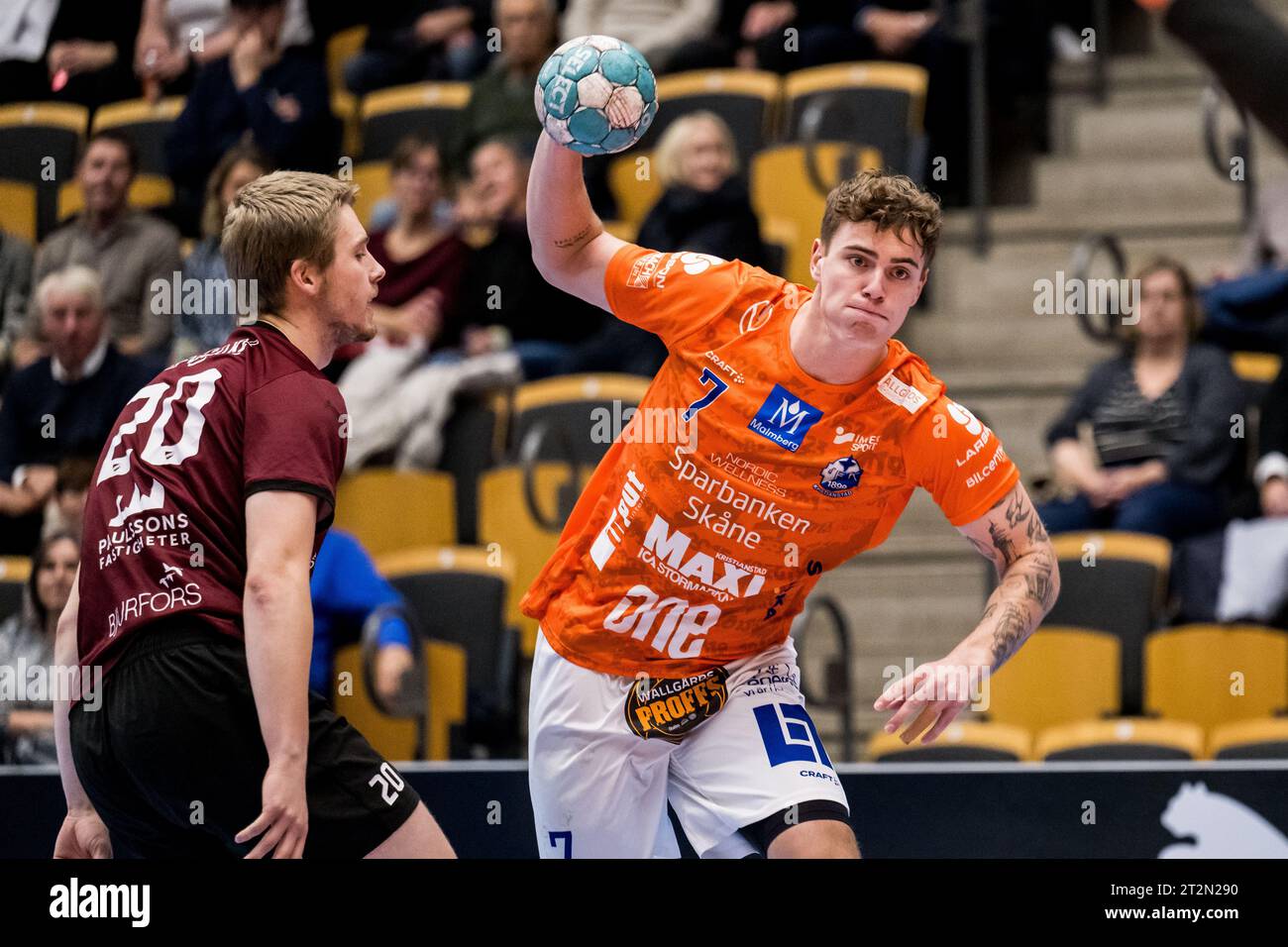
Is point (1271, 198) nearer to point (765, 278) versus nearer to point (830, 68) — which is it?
point (830, 68)

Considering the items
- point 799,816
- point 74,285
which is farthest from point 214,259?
point 799,816

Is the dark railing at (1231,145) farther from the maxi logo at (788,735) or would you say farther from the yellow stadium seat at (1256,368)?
the maxi logo at (788,735)

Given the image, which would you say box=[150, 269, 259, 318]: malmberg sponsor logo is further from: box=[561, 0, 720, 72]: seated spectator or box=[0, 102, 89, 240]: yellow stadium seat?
box=[561, 0, 720, 72]: seated spectator

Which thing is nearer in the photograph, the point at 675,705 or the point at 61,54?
the point at 675,705

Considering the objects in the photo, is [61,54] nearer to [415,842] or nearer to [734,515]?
[734,515]

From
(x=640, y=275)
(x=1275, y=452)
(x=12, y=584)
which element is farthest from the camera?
(x=12, y=584)

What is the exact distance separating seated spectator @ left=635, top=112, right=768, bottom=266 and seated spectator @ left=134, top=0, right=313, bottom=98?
2.37 meters

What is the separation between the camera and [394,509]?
6953mm

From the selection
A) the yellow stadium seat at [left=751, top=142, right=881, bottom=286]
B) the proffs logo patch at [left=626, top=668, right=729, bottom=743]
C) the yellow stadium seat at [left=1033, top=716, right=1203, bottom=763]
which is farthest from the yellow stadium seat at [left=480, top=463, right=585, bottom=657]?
the proffs logo patch at [left=626, top=668, right=729, bottom=743]

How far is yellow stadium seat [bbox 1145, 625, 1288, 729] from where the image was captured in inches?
240

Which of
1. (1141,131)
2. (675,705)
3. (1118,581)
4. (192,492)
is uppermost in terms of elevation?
(1141,131)

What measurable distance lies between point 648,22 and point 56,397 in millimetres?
3095

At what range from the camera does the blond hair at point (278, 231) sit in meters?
3.55

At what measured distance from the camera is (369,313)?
3.71 meters
